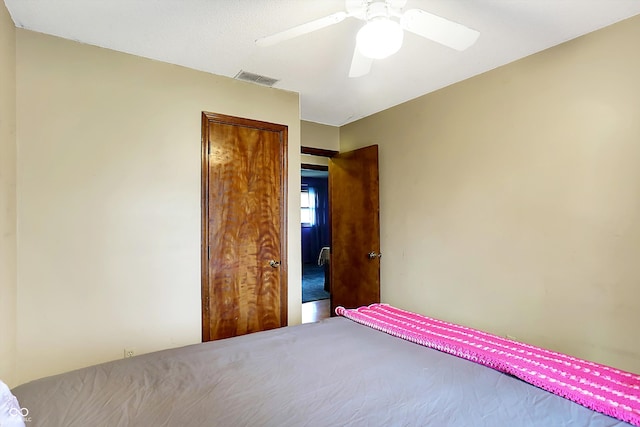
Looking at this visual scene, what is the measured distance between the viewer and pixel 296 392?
1.21 m

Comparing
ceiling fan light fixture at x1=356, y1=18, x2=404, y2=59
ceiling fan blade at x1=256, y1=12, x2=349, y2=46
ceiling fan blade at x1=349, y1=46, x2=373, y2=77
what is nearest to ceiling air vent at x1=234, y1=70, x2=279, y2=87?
ceiling fan blade at x1=349, y1=46, x2=373, y2=77

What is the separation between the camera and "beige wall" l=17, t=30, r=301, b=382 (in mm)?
2100

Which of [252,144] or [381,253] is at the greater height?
[252,144]

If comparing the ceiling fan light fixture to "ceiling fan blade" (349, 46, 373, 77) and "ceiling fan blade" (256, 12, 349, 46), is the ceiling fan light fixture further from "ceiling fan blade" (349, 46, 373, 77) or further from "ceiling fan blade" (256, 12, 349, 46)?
"ceiling fan blade" (349, 46, 373, 77)

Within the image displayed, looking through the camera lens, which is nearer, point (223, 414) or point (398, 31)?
point (223, 414)

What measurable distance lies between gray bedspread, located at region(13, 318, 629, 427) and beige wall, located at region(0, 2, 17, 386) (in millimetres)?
827

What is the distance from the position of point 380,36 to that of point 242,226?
1.90m

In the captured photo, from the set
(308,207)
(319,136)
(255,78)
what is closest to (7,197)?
(255,78)

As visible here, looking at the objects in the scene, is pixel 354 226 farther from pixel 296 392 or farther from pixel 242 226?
pixel 296 392

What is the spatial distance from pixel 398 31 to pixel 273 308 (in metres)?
2.38

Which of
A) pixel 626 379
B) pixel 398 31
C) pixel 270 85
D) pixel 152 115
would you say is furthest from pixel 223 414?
pixel 270 85

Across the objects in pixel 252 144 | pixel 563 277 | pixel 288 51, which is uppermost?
pixel 288 51

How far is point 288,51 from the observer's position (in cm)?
237

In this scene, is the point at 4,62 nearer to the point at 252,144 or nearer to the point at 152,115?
the point at 152,115
